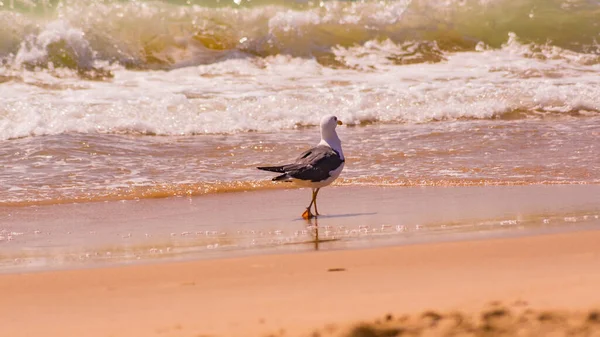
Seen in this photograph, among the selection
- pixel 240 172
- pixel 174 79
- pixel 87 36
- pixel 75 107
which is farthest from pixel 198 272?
pixel 87 36

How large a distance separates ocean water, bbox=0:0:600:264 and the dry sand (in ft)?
3.47

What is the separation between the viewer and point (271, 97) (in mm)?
13039

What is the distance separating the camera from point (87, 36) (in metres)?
16.1

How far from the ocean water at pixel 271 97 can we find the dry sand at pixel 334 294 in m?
1.06

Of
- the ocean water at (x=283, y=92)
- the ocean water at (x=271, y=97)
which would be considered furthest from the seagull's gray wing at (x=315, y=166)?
the ocean water at (x=283, y=92)

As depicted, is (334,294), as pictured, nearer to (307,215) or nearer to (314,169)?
(307,215)

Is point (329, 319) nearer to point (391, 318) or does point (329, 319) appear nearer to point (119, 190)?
point (391, 318)

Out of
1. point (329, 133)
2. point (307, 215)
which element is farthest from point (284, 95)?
point (307, 215)

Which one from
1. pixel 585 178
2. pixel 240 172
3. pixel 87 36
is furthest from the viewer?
pixel 87 36

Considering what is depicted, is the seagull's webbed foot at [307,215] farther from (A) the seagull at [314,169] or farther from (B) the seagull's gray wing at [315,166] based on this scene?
(B) the seagull's gray wing at [315,166]

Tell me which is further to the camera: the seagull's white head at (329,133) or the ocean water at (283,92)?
the ocean water at (283,92)

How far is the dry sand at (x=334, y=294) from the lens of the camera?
11.7 ft

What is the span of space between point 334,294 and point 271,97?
9.08m

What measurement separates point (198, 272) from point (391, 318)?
149cm
